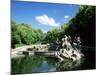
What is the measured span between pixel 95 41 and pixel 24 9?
0.90 m

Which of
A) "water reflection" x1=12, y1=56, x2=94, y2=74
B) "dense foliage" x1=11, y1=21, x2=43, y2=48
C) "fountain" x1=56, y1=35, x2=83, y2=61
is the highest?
"dense foliage" x1=11, y1=21, x2=43, y2=48

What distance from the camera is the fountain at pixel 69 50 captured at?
2.43m

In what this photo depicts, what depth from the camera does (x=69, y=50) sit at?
2467 mm

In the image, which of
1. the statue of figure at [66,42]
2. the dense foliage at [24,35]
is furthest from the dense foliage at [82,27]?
the dense foliage at [24,35]

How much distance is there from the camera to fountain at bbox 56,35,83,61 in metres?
2.43

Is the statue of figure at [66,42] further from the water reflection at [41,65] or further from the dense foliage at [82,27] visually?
the water reflection at [41,65]

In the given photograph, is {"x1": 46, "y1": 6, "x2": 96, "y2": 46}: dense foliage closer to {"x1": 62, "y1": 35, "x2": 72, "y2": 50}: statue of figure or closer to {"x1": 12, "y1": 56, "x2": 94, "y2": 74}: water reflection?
{"x1": 62, "y1": 35, "x2": 72, "y2": 50}: statue of figure

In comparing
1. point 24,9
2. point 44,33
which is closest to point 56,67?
point 44,33

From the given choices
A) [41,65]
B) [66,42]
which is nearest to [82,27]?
[66,42]

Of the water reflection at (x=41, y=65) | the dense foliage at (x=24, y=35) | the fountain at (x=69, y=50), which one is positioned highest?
the dense foliage at (x=24, y=35)

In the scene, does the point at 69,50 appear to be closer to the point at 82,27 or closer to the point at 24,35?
the point at 82,27

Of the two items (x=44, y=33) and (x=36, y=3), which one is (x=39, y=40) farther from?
(x=36, y=3)

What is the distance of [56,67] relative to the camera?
240 centimetres

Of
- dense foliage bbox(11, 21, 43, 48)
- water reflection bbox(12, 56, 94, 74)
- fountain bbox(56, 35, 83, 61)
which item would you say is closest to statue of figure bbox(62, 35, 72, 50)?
fountain bbox(56, 35, 83, 61)
